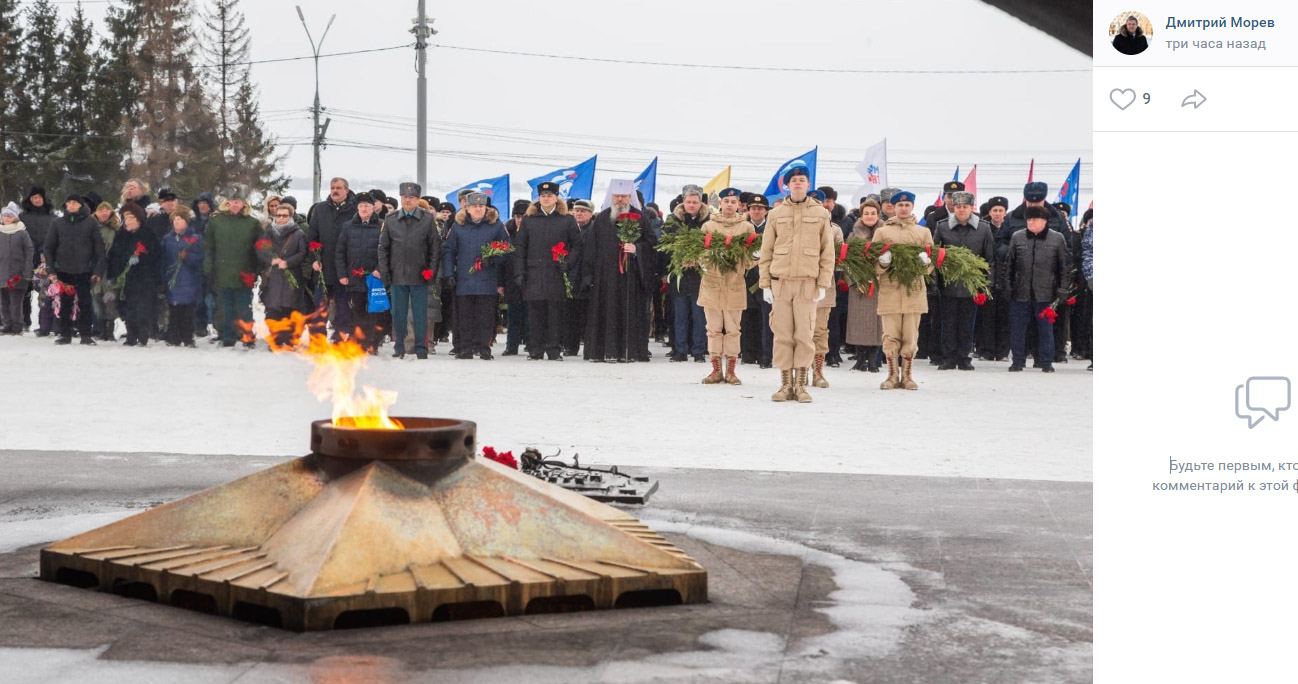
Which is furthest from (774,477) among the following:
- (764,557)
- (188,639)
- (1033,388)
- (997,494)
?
(1033,388)

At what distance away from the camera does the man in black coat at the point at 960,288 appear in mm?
18500

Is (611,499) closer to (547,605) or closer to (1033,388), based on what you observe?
(547,605)

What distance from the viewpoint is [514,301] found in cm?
2062

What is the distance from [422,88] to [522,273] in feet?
42.5

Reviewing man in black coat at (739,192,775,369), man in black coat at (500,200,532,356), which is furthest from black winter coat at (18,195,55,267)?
man in black coat at (739,192,775,369)

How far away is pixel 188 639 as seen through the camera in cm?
460

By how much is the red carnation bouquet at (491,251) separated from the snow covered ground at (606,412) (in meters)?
1.36

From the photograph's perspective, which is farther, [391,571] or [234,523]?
[234,523]

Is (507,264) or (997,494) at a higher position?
(507,264)

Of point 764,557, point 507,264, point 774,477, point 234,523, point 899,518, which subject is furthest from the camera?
point 507,264

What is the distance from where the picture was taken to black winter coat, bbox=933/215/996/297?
18547mm

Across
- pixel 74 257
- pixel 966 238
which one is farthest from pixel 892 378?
pixel 74 257

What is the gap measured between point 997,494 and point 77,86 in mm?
62321
